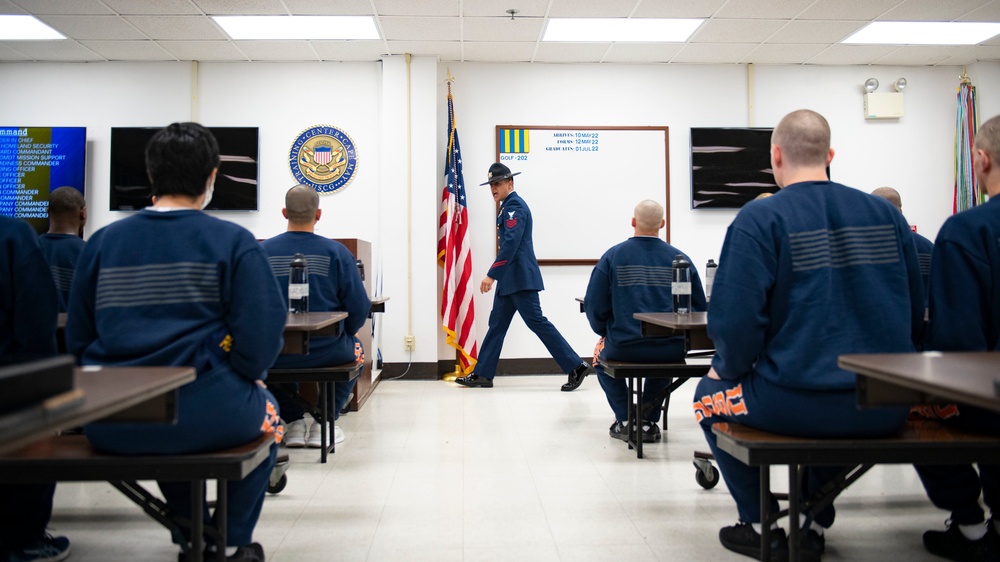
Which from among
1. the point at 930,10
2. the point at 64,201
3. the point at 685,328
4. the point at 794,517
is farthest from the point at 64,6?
the point at 930,10

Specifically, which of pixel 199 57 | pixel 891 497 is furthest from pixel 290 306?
pixel 199 57

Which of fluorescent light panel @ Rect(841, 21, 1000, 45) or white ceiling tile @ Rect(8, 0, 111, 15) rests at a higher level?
fluorescent light panel @ Rect(841, 21, 1000, 45)

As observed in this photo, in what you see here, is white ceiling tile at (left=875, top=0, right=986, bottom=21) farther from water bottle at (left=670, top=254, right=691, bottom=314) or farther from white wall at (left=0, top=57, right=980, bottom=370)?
water bottle at (left=670, top=254, right=691, bottom=314)

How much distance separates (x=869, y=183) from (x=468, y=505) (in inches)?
223

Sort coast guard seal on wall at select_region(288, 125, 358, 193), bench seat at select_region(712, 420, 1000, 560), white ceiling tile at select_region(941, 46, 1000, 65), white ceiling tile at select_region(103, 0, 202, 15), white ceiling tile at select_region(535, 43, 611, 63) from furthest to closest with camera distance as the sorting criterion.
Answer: coast guard seal on wall at select_region(288, 125, 358, 193) < white ceiling tile at select_region(941, 46, 1000, 65) < white ceiling tile at select_region(535, 43, 611, 63) < white ceiling tile at select_region(103, 0, 202, 15) < bench seat at select_region(712, 420, 1000, 560)

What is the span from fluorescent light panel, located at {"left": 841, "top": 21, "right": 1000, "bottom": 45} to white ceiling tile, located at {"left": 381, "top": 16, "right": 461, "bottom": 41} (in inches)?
132

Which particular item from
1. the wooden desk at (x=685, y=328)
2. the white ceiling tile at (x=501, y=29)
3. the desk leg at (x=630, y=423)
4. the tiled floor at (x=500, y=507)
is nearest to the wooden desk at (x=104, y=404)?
the tiled floor at (x=500, y=507)

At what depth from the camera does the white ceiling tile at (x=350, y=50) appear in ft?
18.7

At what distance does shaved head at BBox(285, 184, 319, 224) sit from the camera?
133 inches

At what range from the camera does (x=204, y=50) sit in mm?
5867

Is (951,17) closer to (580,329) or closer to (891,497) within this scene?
(580,329)

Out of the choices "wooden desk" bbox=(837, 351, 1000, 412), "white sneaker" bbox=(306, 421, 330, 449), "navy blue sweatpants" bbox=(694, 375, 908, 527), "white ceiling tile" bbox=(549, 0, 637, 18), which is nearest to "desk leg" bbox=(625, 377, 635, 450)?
"navy blue sweatpants" bbox=(694, 375, 908, 527)

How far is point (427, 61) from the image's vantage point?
6016 millimetres

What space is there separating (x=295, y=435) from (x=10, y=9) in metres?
4.03
